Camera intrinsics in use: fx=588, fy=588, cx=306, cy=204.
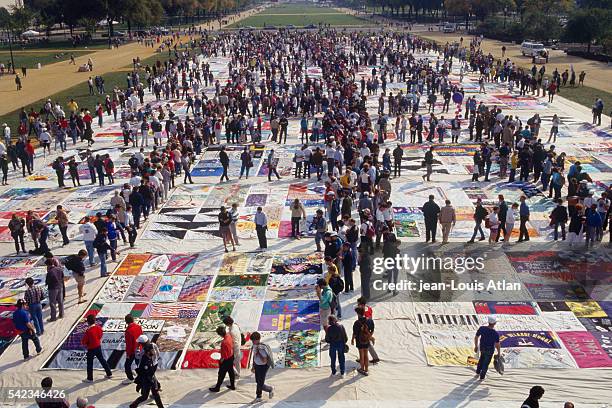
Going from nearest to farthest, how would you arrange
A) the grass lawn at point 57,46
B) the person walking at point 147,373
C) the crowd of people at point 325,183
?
1. the person walking at point 147,373
2. the crowd of people at point 325,183
3. the grass lawn at point 57,46

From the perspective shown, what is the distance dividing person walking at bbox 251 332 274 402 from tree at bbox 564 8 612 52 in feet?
212

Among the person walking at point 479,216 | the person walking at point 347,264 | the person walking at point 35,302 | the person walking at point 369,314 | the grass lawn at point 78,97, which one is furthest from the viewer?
the grass lawn at point 78,97

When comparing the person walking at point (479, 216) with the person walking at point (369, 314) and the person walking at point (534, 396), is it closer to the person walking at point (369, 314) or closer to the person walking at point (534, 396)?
the person walking at point (369, 314)

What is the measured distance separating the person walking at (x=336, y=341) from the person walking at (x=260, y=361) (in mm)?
1194

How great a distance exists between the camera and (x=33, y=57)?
76812 mm

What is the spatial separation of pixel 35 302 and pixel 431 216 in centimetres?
1078

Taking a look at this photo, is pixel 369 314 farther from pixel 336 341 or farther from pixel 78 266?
pixel 78 266

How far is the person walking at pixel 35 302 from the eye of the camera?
12.6 m

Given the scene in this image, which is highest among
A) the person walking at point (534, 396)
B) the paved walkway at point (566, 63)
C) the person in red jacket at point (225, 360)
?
the paved walkway at point (566, 63)

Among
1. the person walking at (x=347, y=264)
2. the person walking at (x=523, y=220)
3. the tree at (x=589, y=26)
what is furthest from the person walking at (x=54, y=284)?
the tree at (x=589, y=26)

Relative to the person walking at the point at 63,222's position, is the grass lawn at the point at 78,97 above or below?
above

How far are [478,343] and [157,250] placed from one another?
10090 mm

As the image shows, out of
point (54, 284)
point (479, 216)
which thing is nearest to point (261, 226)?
point (54, 284)

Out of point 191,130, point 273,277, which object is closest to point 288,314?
point 273,277
